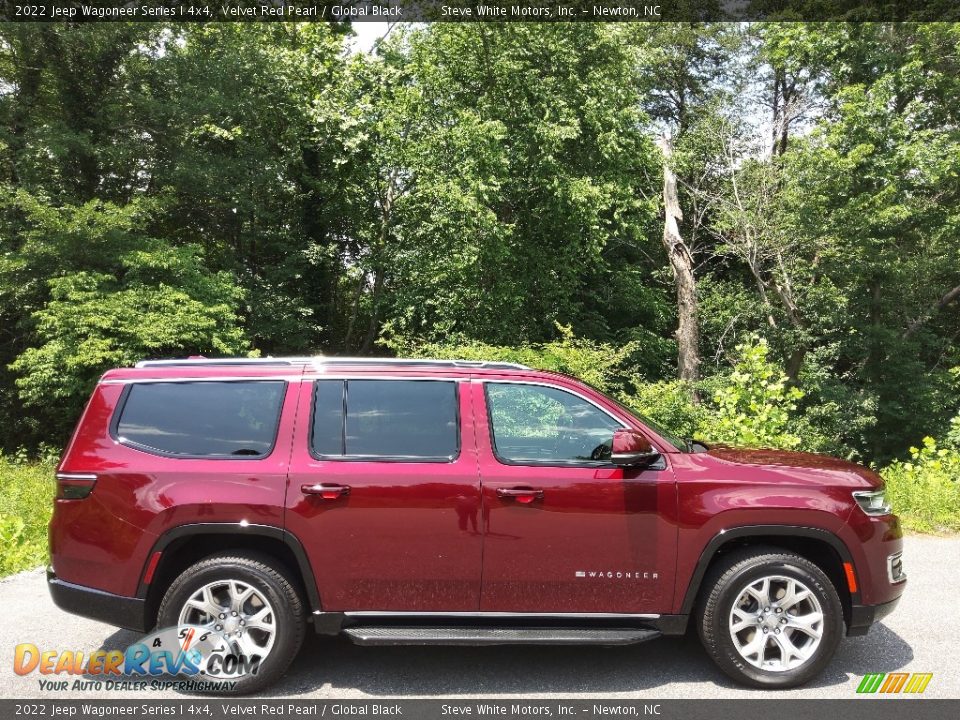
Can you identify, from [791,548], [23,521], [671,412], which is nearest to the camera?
[791,548]

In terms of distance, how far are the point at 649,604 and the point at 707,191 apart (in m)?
19.6

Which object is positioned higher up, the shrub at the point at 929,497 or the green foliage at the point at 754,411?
the green foliage at the point at 754,411

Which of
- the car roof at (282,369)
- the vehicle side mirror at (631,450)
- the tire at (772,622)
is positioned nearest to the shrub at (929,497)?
the tire at (772,622)

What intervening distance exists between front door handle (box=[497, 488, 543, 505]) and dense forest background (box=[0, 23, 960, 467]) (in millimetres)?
10059

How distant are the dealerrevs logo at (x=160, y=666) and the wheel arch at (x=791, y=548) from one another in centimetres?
257

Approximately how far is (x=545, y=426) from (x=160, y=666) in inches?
103

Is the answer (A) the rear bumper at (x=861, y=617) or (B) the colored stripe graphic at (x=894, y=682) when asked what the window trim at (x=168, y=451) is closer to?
(A) the rear bumper at (x=861, y=617)

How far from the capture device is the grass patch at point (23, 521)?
6875mm

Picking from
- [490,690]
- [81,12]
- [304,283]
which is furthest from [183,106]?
[490,690]

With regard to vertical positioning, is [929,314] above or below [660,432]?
below

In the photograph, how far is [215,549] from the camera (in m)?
4.44

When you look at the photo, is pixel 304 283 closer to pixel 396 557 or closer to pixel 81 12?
pixel 81 12

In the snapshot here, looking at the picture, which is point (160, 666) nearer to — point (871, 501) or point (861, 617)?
point (861, 617)

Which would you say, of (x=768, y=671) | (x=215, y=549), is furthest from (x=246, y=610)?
(x=768, y=671)
